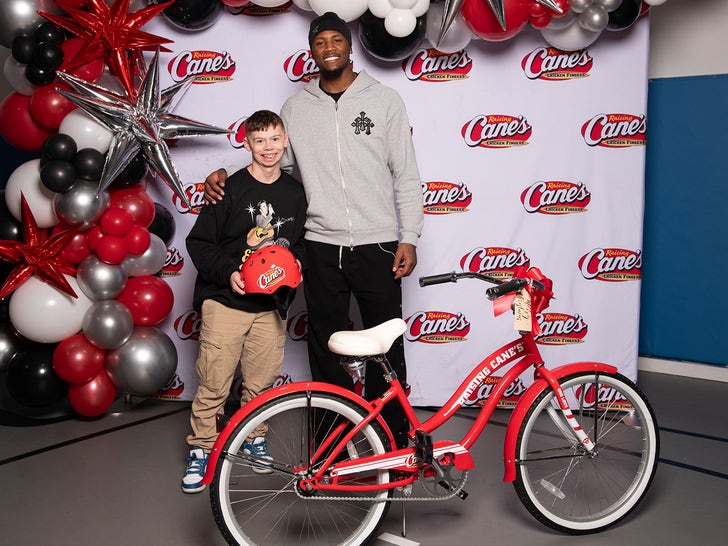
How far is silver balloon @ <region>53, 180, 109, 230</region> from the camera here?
3250 millimetres

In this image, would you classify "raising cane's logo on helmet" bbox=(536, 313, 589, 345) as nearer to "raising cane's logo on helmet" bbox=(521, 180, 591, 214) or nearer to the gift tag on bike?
"raising cane's logo on helmet" bbox=(521, 180, 591, 214)

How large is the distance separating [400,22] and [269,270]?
4.57 feet

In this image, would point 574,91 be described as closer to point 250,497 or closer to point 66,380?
point 250,497

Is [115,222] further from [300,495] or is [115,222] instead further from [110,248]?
[300,495]

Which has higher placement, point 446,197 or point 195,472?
point 446,197

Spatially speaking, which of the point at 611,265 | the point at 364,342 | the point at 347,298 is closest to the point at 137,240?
the point at 347,298

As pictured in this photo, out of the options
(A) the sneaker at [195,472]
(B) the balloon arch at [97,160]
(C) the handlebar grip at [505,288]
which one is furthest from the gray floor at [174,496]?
(C) the handlebar grip at [505,288]

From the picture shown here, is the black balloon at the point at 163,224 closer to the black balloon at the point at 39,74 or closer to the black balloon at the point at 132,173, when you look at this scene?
the black balloon at the point at 132,173

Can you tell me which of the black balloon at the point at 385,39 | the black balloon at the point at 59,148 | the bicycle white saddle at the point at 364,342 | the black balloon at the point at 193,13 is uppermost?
the black balloon at the point at 193,13

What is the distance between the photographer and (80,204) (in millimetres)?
3254

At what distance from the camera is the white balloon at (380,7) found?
325 centimetres

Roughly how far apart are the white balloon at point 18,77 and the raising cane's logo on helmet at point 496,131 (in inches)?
81.5

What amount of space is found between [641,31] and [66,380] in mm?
3179

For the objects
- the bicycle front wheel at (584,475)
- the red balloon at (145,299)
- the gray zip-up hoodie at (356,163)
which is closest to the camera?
the bicycle front wheel at (584,475)
